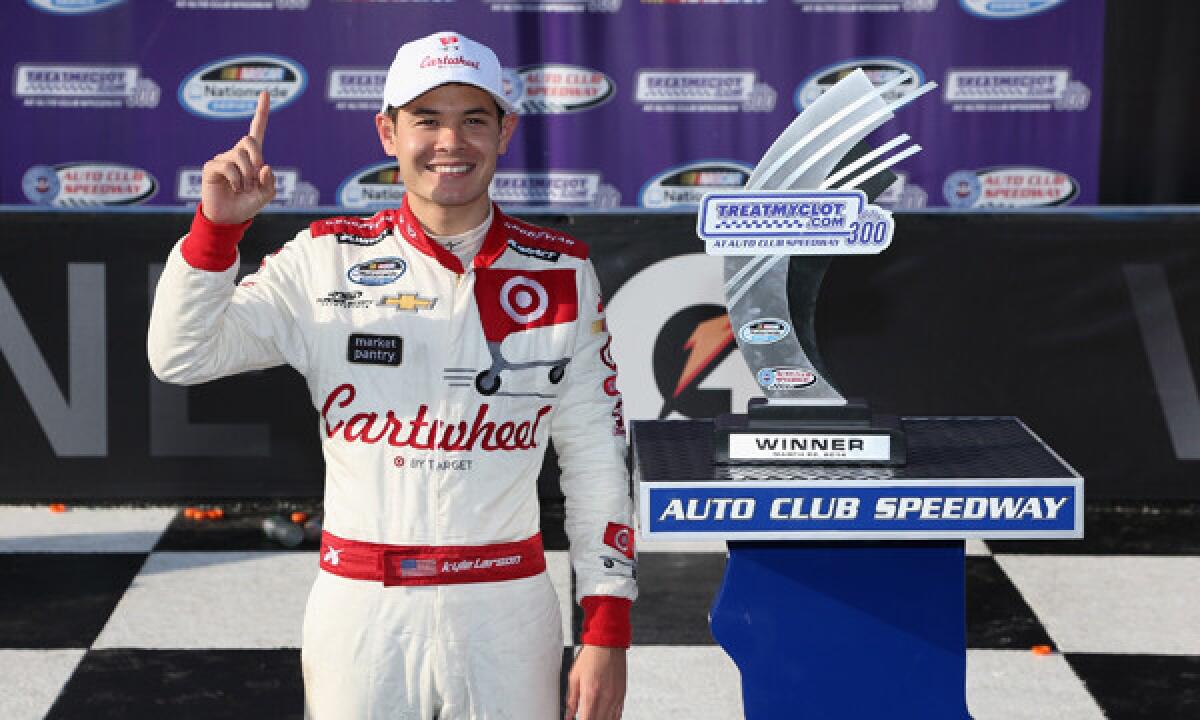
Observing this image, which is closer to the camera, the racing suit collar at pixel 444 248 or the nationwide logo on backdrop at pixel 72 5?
the racing suit collar at pixel 444 248

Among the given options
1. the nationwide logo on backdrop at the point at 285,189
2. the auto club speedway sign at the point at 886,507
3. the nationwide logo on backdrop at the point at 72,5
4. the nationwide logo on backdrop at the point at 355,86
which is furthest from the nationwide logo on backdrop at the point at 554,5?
the auto club speedway sign at the point at 886,507

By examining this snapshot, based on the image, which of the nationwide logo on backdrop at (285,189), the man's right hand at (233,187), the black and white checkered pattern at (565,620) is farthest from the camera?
the nationwide logo on backdrop at (285,189)

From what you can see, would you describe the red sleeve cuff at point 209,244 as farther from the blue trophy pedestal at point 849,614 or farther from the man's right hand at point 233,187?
the blue trophy pedestal at point 849,614

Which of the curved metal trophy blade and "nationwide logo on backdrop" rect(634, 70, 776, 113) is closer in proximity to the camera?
the curved metal trophy blade

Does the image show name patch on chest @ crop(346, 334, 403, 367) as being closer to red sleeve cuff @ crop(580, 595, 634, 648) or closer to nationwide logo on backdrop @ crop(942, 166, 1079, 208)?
red sleeve cuff @ crop(580, 595, 634, 648)

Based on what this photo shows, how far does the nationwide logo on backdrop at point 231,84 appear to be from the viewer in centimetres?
570

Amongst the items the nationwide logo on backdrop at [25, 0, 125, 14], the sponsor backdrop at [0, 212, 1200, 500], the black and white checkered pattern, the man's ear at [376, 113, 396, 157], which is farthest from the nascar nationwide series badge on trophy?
the nationwide logo on backdrop at [25, 0, 125, 14]

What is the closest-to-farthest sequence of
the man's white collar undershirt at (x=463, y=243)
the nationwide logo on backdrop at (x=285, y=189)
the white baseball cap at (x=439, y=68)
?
the white baseball cap at (x=439, y=68) → the man's white collar undershirt at (x=463, y=243) → the nationwide logo on backdrop at (x=285, y=189)

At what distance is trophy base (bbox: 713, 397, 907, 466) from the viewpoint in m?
2.48

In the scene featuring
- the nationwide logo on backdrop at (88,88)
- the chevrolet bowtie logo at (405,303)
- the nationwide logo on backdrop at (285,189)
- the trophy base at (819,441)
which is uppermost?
the nationwide logo on backdrop at (88,88)

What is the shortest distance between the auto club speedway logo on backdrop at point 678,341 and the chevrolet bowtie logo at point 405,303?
320 cm

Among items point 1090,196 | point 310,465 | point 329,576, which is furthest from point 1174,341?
point 329,576

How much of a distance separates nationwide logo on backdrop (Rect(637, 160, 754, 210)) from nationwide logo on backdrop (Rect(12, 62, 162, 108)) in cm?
180

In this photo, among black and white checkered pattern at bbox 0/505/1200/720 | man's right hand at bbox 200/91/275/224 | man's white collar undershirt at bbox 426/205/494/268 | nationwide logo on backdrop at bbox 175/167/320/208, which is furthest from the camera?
nationwide logo on backdrop at bbox 175/167/320/208
